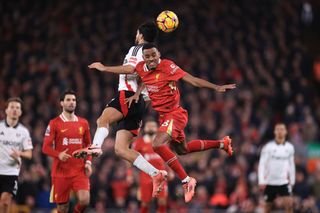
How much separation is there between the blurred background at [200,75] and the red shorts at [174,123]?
616 centimetres

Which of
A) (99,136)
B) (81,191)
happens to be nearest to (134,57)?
(99,136)

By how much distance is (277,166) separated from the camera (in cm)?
1583

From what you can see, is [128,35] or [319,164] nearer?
[319,164]

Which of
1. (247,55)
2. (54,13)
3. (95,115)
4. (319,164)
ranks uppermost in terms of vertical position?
(54,13)

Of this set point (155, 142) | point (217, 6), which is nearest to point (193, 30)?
point (217, 6)

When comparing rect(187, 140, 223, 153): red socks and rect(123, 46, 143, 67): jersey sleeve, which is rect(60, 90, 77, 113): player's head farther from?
rect(187, 140, 223, 153): red socks

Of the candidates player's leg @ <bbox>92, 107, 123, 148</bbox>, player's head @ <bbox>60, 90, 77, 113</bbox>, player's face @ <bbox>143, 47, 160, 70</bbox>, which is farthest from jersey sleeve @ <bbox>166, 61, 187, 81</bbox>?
player's head @ <bbox>60, 90, 77, 113</bbox>

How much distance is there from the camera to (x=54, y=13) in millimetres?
26641

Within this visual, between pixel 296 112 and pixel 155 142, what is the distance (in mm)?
10671

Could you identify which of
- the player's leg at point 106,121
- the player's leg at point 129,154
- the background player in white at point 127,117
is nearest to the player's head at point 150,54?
the background player in white at point 127,117

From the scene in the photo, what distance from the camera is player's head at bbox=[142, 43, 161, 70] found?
12211 mm

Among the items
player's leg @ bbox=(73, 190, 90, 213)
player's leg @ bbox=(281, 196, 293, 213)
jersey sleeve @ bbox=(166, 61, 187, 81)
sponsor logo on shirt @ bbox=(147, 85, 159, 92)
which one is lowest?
player's leg @ bbox=(281, 196, 293, 213)

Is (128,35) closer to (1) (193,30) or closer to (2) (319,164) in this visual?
(1) (193,30)

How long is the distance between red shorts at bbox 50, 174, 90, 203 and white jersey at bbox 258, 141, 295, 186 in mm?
3808
